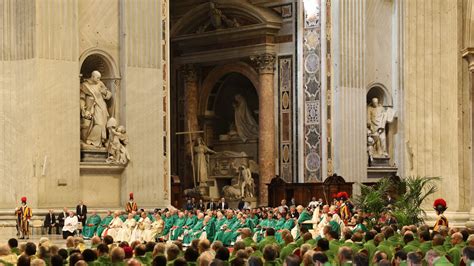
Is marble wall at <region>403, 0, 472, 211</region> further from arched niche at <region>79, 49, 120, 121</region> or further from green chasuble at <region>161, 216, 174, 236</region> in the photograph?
arched niche at <region>79, 49, 120, 121</region>

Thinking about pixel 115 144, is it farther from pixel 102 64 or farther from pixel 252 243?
pixel 252 243

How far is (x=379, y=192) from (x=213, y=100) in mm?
22441

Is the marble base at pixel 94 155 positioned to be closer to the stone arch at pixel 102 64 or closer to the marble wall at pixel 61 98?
the marble wall at pixel 61 98

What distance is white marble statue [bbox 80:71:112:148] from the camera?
105 feet

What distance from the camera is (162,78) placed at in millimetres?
33250

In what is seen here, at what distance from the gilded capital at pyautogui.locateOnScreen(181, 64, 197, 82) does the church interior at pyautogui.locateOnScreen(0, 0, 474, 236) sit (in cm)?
5

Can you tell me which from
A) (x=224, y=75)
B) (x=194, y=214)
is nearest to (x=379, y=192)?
(x=194, y=214)

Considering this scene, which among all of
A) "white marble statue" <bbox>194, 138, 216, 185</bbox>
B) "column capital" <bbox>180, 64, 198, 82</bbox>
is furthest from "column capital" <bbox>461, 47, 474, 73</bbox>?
"column capital" <bbox>180, 64, 198, 82</bbox>

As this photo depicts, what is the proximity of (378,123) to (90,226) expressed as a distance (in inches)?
490

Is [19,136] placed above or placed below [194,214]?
above

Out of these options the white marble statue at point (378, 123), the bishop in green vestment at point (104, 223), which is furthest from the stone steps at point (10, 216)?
the white marble statue at point (378, 123)

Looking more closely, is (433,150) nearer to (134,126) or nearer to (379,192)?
(379,192)

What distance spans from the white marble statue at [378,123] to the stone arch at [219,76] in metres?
4.25

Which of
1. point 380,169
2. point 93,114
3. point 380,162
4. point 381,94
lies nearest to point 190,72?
point 381,94
